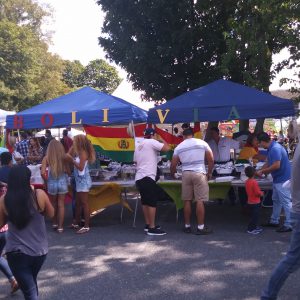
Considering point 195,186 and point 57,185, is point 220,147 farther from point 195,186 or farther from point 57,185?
point 57,185

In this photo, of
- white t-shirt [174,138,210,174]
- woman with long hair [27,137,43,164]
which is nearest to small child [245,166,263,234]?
white t-shirt [174,138,210,174]

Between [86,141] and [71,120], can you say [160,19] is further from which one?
[86,141]

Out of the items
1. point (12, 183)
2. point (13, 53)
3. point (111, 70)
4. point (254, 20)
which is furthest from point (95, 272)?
point (111, 70)

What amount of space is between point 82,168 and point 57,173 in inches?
16.0

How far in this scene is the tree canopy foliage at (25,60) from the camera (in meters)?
31.8

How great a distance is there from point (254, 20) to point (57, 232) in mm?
7427

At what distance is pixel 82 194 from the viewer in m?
7.34

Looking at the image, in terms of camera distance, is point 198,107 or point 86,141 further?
point 198,107

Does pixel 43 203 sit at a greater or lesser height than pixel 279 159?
lesser

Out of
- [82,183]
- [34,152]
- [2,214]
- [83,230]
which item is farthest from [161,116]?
[2,214]

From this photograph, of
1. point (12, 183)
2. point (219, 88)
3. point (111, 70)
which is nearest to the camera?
point (12, 183)

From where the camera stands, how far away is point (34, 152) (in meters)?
11.6

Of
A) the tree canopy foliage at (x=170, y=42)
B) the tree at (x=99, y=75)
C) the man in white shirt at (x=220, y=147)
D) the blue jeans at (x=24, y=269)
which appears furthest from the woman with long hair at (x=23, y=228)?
the tree at (x=99, y=75)

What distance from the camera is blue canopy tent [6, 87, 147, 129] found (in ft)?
27.0
